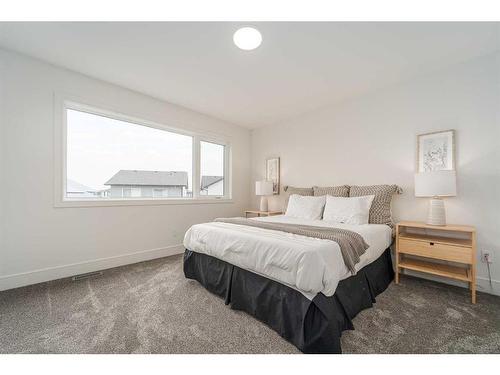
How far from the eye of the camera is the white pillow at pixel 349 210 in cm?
249

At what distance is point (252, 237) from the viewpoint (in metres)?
1.75

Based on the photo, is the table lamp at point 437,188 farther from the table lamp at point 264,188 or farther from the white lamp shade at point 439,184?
the table lamp at point 264,188

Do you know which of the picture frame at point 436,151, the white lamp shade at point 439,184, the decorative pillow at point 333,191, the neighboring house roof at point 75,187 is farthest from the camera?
the decorative pillow at point 333,191

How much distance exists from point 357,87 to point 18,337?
406 cm

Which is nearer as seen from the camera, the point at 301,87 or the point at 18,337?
the point at 18,337

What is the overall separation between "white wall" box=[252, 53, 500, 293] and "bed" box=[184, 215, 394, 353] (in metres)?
0.92

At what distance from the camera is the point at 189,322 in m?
1.63

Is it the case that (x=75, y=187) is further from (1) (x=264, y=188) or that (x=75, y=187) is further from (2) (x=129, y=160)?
(1) (x=264, y=188)

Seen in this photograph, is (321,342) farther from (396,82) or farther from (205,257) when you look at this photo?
(396,82)

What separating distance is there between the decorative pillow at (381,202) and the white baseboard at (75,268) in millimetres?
2933

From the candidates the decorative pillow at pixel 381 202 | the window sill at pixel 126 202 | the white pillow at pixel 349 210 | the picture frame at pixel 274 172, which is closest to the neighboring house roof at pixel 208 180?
the window sill at pixel 126 202

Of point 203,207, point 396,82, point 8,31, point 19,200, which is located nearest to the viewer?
point 8,31
